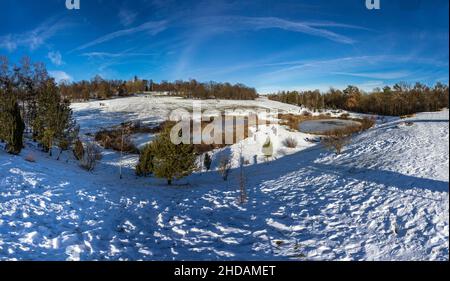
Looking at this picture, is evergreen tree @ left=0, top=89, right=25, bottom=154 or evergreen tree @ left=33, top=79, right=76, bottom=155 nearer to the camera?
evergreen tree @ left=0, top=89, right=25, bottom=154

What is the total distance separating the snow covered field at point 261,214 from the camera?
6469 mm

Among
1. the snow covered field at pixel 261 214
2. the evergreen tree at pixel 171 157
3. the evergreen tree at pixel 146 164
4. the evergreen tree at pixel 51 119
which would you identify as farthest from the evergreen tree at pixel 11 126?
the evergreen tree at pixel 171 157

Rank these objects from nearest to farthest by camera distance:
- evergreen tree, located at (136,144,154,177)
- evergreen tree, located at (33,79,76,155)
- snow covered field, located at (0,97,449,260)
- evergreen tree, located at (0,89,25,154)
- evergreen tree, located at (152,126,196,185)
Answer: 1. snow covered field, located at (0,97,449,260)
2. evergreen tree, located at (152,126,196,185)
3. evergreen tree, located at (0,89,25,154)
4. evergreen tree, located at (136,144,154,177)
5. evergreen tree, located at (33,79,76,155)

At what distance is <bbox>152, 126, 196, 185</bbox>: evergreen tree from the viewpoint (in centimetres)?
1548

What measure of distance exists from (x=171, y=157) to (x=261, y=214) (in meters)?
7.45

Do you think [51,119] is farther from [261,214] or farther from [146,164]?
[261,214]

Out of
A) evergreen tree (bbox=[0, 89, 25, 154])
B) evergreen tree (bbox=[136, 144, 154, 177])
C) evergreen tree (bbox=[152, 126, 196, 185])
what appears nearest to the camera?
evergreen tree (bbox=[152, 126, 196, 185])

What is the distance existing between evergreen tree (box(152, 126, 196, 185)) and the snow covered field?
5.15ft

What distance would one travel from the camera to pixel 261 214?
945 centimetres

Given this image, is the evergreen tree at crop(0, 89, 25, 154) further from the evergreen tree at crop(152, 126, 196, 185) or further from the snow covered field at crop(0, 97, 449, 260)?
the evergreen tree at crop(152, 126, 196, 185)

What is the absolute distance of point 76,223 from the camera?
8180mm

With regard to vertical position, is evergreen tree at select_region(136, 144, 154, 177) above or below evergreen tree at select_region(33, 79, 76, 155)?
below

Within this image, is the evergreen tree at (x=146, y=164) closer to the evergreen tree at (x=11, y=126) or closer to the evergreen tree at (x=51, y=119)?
the evergreen tree at (x=11, y=126)

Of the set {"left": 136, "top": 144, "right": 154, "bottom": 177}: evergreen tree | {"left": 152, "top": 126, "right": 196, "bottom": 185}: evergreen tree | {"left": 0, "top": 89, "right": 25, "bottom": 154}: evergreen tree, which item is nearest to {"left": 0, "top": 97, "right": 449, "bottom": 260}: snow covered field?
{"left": 152, "top": 126, "right": 196, "bottom": 185}: evergreen tree
